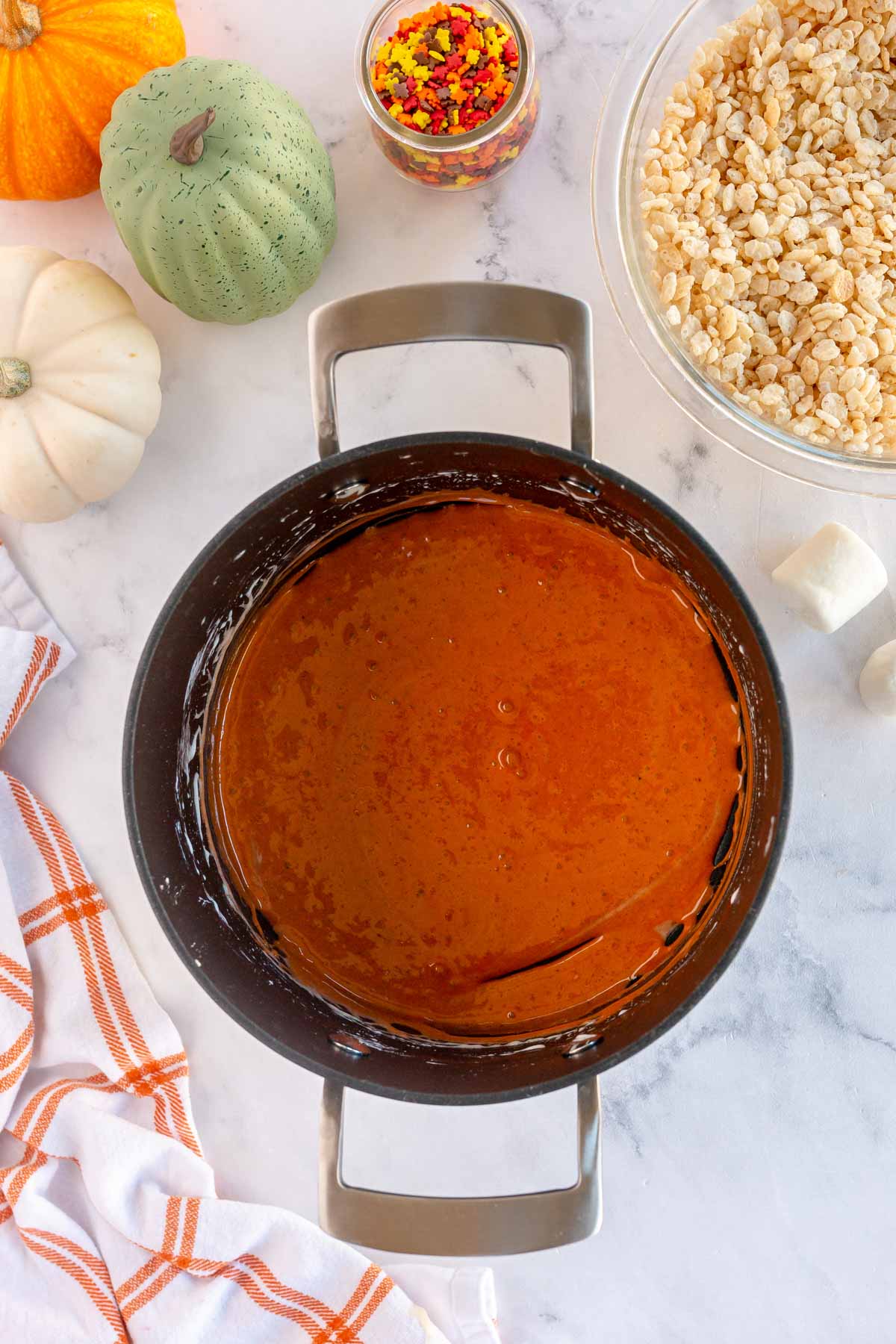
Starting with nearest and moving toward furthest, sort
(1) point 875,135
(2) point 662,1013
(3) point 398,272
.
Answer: (2) point 662,1013 < (1) point 875,135 < (3) point 398,272

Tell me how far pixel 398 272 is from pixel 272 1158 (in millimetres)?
832

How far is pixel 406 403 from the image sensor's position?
3.24 feet

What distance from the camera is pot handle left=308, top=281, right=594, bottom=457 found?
2.47 ft

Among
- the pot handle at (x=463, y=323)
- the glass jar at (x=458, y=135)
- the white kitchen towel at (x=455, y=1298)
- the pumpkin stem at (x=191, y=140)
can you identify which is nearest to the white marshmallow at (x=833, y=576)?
the pot handle at (x=463, y=323)

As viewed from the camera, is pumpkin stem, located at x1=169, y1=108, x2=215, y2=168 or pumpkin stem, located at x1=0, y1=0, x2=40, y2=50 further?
pumpkin stem, located at x1=0, y1=0, x2=40, y2=50

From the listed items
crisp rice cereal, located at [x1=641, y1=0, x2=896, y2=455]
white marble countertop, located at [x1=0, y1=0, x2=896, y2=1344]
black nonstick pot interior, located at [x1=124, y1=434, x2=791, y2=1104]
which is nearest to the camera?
black nonstick pot interior, located at [x1=124, y1=434, x2=791, y2=1104]

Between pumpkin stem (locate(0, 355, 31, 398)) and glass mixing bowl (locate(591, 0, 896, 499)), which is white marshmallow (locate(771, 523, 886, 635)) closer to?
glass mixing bowl (locate(591, 0, 896, 499))

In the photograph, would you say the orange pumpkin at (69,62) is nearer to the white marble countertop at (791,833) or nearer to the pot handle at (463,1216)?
the white marble countertop at (791,833)

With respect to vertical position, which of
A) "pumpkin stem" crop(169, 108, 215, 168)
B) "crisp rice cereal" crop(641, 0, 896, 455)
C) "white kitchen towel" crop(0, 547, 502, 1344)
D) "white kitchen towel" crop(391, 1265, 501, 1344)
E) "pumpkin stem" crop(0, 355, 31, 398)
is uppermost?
"pumpkin stem" crop(169, 108, 215, 168)

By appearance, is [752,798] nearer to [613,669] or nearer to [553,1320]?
[613,669]

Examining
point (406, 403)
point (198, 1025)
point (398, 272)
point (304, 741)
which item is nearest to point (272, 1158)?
point (198, 1025)

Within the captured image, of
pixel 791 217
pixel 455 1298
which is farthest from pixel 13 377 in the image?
pixel 455 1298

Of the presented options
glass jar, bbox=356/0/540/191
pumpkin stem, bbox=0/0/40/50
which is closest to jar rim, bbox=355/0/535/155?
glass jar, bbox=356/0/540/191

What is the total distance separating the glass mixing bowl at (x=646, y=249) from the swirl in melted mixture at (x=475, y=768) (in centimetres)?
13
